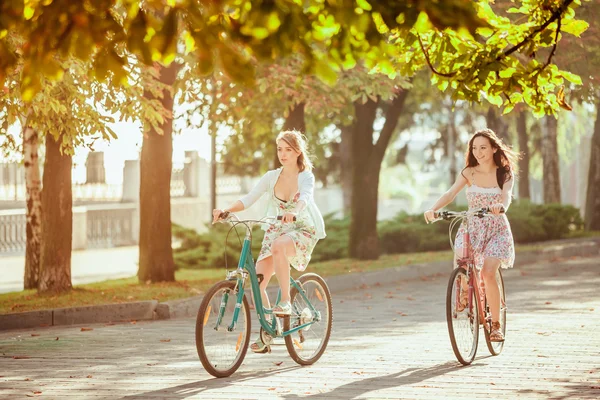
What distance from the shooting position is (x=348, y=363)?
9789mm

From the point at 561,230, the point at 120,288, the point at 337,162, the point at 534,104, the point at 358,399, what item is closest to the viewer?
the point at 358,399

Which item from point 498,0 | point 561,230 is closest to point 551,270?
point 498,0

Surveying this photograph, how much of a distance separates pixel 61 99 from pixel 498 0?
30.9ft

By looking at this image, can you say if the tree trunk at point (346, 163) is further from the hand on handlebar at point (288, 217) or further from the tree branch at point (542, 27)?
the tree branch at point (542, 27)

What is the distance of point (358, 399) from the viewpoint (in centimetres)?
795

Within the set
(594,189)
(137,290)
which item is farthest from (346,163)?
(137,290)

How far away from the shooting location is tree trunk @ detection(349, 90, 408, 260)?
22.3 meters

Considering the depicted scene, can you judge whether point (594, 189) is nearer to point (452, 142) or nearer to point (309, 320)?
point (452, 142)

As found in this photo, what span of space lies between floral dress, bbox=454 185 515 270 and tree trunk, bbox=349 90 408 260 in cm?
1227

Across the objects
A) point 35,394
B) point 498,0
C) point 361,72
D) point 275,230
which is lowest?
point 35,394

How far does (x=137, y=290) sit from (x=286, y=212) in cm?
728

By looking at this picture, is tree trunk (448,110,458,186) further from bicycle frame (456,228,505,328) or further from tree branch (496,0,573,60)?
tree branch (496,0,573,60)

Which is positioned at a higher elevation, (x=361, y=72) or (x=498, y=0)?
(x=498, y=0)

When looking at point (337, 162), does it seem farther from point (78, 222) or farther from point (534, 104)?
point (534, 104)
